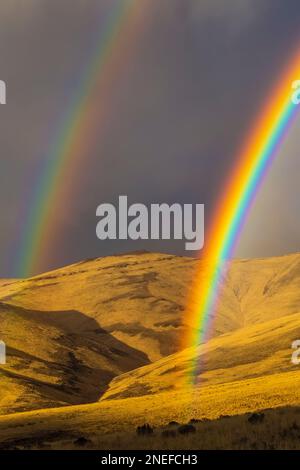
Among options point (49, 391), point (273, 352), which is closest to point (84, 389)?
point (49, 391)

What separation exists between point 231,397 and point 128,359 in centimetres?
12514

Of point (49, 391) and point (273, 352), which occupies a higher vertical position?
point (273, 352)

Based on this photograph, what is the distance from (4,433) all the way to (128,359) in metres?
127

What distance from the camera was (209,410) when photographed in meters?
39.8

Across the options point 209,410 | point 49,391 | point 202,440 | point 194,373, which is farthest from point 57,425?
point 194,373

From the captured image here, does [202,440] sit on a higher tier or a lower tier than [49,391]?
lower

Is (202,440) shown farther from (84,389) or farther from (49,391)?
(84,389)

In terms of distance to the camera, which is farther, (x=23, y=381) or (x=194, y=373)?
(x=194, y=373)

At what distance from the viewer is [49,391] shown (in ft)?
317
